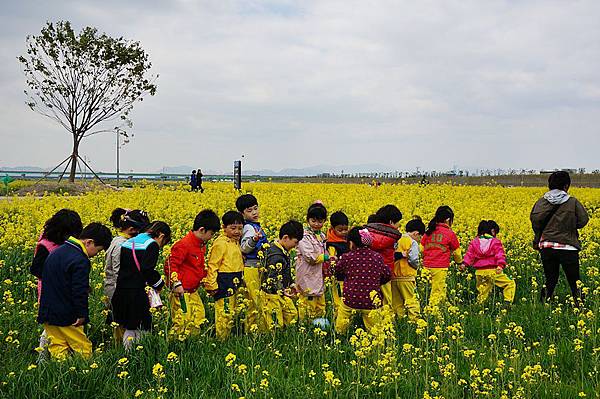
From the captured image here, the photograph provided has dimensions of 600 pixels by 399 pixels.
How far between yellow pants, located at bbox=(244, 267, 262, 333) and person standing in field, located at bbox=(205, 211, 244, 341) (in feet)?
A: 0.43

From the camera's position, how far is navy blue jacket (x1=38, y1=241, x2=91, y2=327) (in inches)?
171

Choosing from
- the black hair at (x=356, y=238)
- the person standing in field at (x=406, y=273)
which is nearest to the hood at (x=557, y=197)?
the person standing in field at (x=406, y=273)

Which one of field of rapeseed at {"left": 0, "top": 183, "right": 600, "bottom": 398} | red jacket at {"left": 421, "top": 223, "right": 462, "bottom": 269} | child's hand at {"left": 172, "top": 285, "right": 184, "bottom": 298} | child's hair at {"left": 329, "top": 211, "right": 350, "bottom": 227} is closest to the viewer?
field of rapeseed at {"left": 0, "top": 183, "right": 600, "bottom": 398}

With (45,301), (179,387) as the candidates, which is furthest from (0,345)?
(179,387)

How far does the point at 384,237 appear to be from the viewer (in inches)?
231

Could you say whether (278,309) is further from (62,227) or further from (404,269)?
(62,227)

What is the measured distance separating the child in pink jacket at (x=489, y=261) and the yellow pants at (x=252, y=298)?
3.04 meters

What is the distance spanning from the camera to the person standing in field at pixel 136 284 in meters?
4.64

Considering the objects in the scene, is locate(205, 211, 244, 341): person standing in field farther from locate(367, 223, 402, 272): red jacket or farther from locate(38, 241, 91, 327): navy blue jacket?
locate(367, 223, 402, 272): red jacket

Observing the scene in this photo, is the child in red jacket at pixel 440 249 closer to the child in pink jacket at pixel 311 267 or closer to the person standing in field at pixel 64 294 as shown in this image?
the child in pink jacket at pixel 311 267

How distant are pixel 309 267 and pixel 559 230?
338 centimetres

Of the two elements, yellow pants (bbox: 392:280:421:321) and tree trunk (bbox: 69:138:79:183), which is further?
tree trunk (bbox: 69:138:79:183)

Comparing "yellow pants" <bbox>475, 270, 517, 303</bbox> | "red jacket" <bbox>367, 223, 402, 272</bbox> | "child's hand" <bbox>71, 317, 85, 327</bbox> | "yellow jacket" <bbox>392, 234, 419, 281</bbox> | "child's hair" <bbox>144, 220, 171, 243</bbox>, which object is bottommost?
"yellow pants" <bbox>475, 270, 517, 303</bbox>

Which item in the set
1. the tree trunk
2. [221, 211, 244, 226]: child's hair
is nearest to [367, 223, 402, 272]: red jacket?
[221, 211, 244, 226]: child's hair
